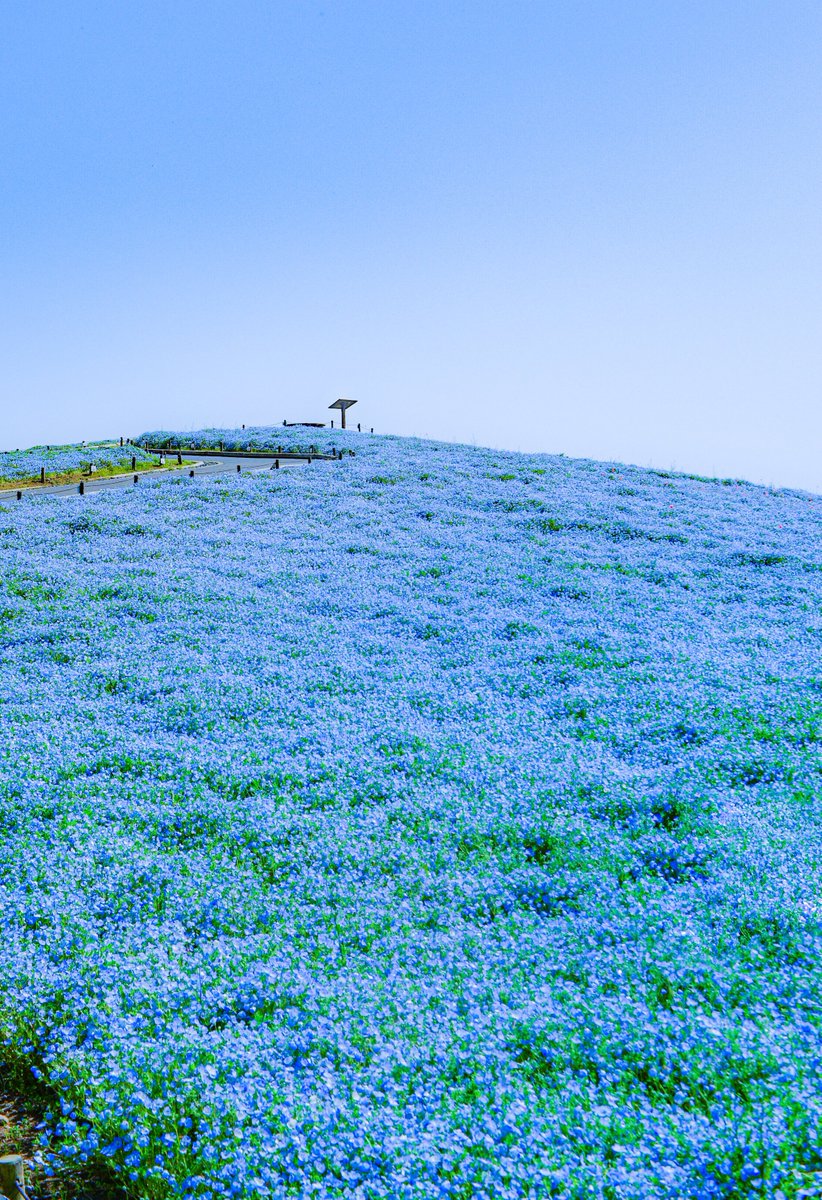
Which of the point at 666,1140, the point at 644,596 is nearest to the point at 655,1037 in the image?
the point at 666,1140

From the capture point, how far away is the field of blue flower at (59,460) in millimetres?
42016

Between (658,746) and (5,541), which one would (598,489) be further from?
(658,746)

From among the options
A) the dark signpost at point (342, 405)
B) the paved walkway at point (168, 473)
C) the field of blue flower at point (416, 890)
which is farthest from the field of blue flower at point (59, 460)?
the field of blue flower at point (416, 890)

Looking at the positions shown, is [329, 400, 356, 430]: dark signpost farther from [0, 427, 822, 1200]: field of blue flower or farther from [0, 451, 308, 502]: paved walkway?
[0, 427, 822, 1200]: field of blue flower

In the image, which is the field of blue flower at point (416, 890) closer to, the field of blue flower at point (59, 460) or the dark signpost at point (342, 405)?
the field of blue flower at point (59, 460)

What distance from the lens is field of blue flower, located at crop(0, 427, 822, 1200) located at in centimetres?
518

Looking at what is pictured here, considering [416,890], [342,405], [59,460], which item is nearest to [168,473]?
[59,460]

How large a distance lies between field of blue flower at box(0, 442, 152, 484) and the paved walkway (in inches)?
93.1

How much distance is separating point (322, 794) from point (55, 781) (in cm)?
346

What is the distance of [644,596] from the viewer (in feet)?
62.7

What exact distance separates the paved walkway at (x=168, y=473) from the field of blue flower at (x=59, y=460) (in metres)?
2.37

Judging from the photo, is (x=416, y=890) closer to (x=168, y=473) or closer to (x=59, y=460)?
(x=168, y=473)

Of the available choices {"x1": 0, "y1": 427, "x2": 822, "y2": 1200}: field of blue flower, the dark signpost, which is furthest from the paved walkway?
{"x1": 0, "y1": 427, "x2": 822, "y2": 1200}: field of blue flower

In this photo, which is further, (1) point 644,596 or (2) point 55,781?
(1) point 644,596
